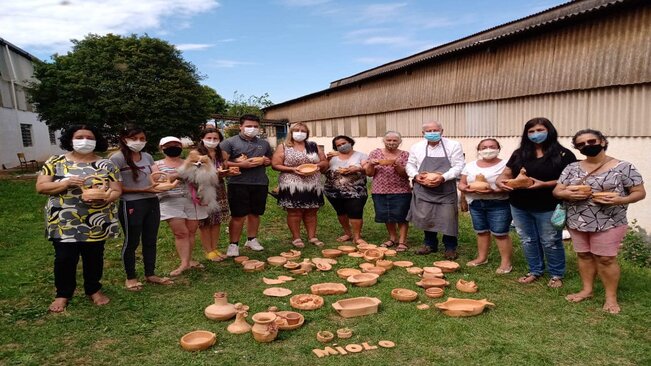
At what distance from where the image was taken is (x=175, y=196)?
198 inches

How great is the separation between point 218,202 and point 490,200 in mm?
3273

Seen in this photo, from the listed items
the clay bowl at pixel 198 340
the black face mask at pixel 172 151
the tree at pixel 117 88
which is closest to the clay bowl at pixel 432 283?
the clay bowl at pixel 198 340

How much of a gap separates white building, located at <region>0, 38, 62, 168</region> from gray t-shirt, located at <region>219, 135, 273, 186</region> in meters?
20.0

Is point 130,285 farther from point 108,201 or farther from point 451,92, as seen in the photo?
point 451,92

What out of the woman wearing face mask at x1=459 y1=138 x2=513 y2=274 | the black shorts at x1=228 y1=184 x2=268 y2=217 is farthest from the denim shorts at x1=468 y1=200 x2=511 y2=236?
the black shorts at x1=228 y1=184 x2=268 y2=217

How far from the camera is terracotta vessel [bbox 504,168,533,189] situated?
170 inches

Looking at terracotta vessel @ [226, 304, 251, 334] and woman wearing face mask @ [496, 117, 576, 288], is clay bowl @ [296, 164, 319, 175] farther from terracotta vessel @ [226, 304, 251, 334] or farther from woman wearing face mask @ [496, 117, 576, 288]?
terracotta vessel @ [226, 304, 251, 334]

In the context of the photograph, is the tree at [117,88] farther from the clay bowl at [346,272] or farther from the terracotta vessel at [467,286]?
the terracotta vessel at [467,286]

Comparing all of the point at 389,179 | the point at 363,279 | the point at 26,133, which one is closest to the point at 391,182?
the point at 389,179

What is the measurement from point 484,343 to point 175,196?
3515 mm

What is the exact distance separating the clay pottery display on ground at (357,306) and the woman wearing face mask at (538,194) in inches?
71.6

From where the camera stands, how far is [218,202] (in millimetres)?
5586

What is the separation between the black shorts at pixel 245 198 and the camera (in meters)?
5.78

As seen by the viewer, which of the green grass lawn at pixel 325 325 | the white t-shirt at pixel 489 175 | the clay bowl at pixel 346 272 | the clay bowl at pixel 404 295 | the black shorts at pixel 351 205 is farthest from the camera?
the black shorts at pixel 351 205
